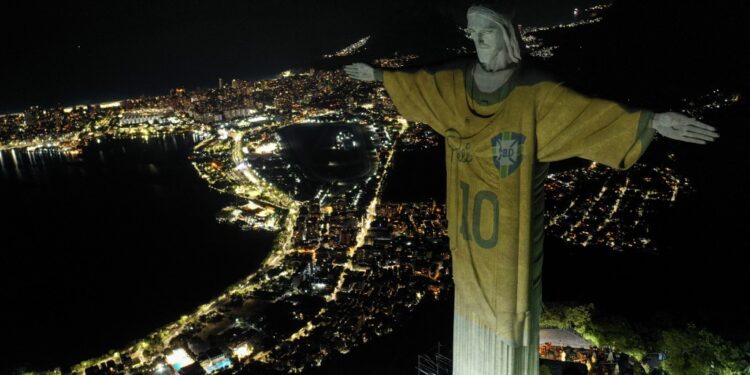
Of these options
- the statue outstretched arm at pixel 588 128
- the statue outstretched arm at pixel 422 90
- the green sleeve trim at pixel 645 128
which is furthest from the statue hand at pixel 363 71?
the green sleeve trim at pixel 645 128

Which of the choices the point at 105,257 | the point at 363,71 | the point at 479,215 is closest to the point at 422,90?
the point at 363,71

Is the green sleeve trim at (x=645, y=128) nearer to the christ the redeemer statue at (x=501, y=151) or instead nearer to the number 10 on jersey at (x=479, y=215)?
the christ the redeemer statue at (x=501, y=151)

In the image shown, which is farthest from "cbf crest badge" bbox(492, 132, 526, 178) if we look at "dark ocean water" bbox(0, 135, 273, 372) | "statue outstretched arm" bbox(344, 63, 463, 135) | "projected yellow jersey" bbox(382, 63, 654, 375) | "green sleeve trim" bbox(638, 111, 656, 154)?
"dark ocean water" bbox(0, 135, 273, 372)

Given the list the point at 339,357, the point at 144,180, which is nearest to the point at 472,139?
the point at 339,357

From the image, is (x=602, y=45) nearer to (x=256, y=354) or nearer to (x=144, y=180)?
(x=256, y=354)

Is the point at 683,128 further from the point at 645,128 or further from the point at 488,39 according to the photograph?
the point at 488,39

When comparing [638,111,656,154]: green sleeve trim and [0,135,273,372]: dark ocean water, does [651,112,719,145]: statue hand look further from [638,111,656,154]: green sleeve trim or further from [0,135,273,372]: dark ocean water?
[0,135,273,372]: dark ocean water

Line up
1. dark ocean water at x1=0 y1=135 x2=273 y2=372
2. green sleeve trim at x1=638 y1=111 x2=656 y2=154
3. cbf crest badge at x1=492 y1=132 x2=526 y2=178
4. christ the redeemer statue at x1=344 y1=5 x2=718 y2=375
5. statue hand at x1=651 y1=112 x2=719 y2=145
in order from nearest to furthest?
1. statue hand at x1=651 y1=112 x2=719 y2=145
2. green sleeve trim at x1=638 y1=111 x2=656 y2=154
3. christ the redeemer statue at x1=344 y1=5 x2=718 y2=375
4. cbf crest badge at x1=492 y1=132 x2=526 y2=178
5. dark ocean water at x1=0 y1=135 x2=273 y2=372
